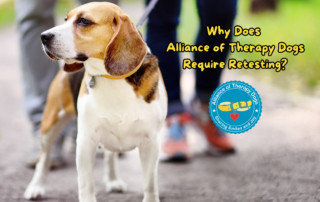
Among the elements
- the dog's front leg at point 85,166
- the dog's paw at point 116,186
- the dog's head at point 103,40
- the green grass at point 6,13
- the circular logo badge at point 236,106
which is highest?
the green grass at point 6,13

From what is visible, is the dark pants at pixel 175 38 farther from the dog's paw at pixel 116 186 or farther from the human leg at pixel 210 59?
the dog's paw at pixel 116 186

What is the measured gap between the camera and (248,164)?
2486mm

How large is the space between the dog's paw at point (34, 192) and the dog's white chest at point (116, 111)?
63 cm

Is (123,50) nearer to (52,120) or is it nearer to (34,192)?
(52,120)

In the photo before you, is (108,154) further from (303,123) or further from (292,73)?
(292,73)

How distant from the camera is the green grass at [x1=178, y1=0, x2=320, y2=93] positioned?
7.55ft

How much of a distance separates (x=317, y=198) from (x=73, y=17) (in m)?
1.45

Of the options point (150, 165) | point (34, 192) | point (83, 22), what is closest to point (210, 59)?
point (150, 165)

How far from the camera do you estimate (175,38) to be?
8.18 feet

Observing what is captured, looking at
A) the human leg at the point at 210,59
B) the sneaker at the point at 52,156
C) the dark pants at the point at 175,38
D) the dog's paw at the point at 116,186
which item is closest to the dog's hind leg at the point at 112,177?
the dog's paw at the point at 116,186

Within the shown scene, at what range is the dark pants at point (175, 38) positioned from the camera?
2.22 metres

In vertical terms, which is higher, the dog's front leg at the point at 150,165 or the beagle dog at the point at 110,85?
the beagle dog at the point at 110,85

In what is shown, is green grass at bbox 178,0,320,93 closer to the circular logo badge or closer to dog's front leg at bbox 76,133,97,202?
the circular logo badge

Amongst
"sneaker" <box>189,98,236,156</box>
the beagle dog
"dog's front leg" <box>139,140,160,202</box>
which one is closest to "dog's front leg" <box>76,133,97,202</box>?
the beagle dog
